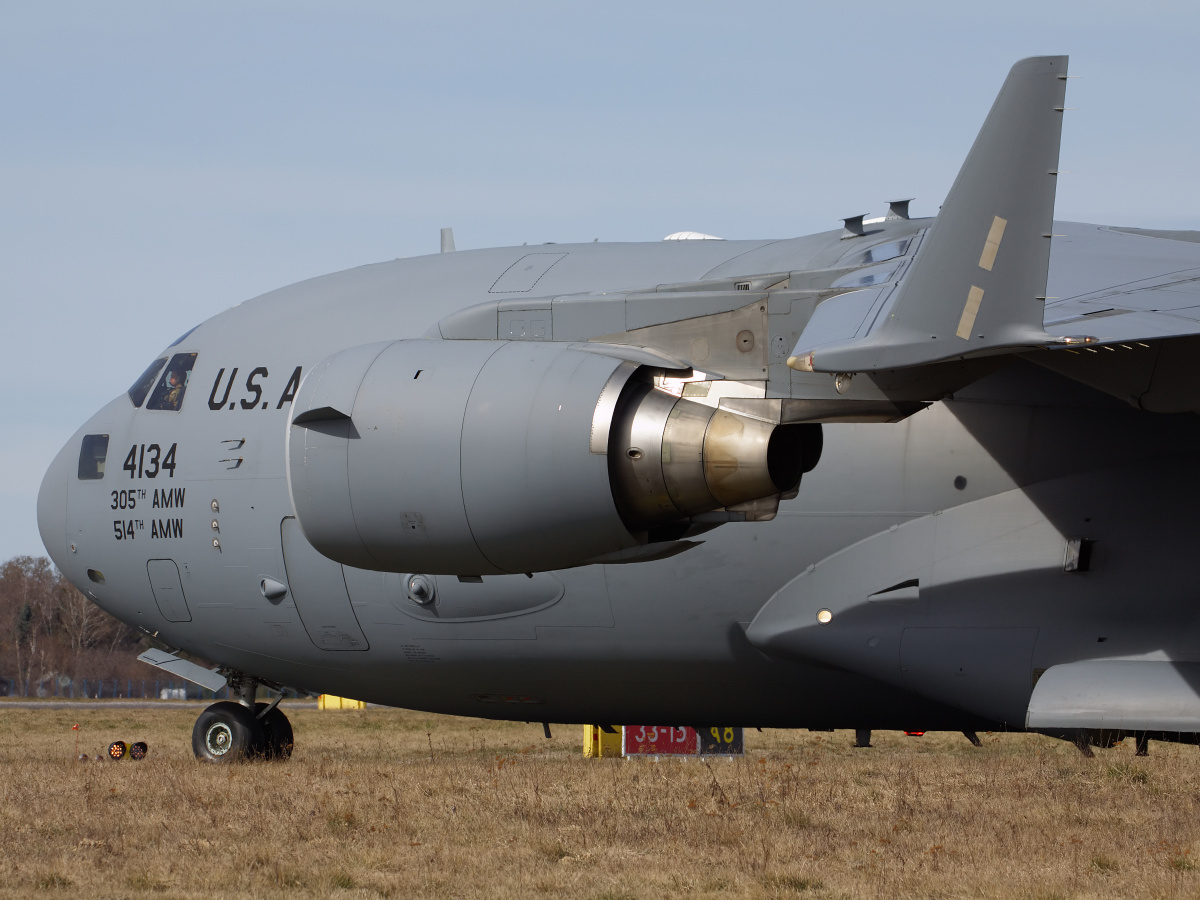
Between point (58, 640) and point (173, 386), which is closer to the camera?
point (173, 386)

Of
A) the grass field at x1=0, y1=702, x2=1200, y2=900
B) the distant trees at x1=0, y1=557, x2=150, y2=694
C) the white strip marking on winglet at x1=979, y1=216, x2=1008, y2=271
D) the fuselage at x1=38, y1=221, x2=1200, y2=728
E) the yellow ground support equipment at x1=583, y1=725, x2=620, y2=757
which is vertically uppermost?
the white strip marking on winglet at x1=979, y1=216, x2=1008, y2=271

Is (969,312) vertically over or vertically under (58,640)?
over

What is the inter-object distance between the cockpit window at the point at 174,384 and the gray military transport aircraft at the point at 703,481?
0.13ft

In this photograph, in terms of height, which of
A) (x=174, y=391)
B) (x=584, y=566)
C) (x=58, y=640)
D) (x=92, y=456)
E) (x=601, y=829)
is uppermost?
(x=174, y=391)

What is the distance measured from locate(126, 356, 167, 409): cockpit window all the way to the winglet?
8.54 metres

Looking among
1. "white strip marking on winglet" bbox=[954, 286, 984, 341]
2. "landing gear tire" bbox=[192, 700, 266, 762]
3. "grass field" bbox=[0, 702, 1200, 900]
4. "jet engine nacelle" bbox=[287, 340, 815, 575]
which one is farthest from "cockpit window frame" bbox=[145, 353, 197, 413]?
"white strip marking on winglet" bbox=[954, 286, 984, 341]

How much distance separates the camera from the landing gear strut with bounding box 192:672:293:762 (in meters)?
13.2

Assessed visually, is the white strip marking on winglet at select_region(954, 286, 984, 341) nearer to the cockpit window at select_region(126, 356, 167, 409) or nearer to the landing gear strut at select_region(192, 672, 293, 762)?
the cockpit window at select_region(126, 356, 167, 409)

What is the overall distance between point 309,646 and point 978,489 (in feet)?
19.0

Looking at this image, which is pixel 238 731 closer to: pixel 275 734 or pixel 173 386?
pixel 275 734

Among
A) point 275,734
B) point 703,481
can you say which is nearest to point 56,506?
point 275,734

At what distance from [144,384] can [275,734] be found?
12.1 feet

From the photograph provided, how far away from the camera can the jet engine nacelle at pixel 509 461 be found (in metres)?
7.17

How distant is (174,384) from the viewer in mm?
12484
